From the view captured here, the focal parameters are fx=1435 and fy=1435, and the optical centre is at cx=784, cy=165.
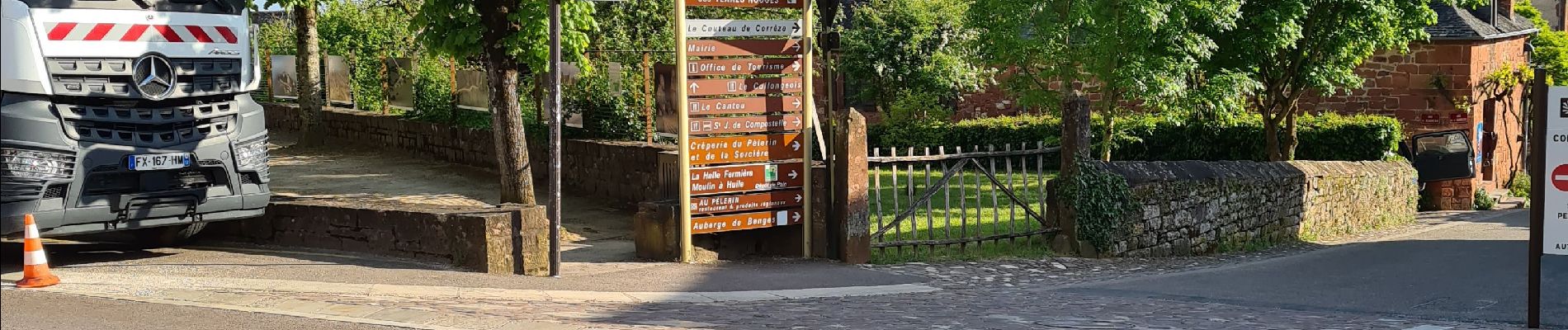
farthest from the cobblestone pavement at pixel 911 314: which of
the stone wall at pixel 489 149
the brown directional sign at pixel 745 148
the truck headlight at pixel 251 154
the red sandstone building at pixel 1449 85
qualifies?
the red sandstone building at pixel 1449 85

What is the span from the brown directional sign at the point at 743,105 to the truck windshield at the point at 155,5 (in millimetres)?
3731

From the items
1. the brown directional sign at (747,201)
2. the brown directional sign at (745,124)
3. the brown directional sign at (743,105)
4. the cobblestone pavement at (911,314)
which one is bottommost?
the cobblestone pavement at (911,314)

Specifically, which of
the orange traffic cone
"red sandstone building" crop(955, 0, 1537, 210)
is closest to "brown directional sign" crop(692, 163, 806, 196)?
the orange traffic cone

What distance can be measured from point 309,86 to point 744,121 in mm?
12935

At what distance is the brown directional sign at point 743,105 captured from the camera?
39.6 feet

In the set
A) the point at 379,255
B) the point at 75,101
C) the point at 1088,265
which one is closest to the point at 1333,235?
the point at 1088,265

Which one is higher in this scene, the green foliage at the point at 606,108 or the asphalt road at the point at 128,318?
the green foliage at the point at 606,108

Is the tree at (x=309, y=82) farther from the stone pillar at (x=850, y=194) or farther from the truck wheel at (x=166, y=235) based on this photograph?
the stone pillar at (x=850, y=194)

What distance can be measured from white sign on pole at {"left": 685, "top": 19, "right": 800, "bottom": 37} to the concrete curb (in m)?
2.50

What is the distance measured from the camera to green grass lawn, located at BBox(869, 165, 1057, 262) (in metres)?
12.9

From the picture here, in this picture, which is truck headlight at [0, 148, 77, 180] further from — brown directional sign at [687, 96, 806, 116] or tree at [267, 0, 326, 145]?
tree at [267, 0, 326, 145]

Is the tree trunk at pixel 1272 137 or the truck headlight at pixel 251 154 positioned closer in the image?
the truck headlight at pixel 251 154

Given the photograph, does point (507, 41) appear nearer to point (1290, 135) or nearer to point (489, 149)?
point (489, 149)

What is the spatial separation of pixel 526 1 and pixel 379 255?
8.61ft
